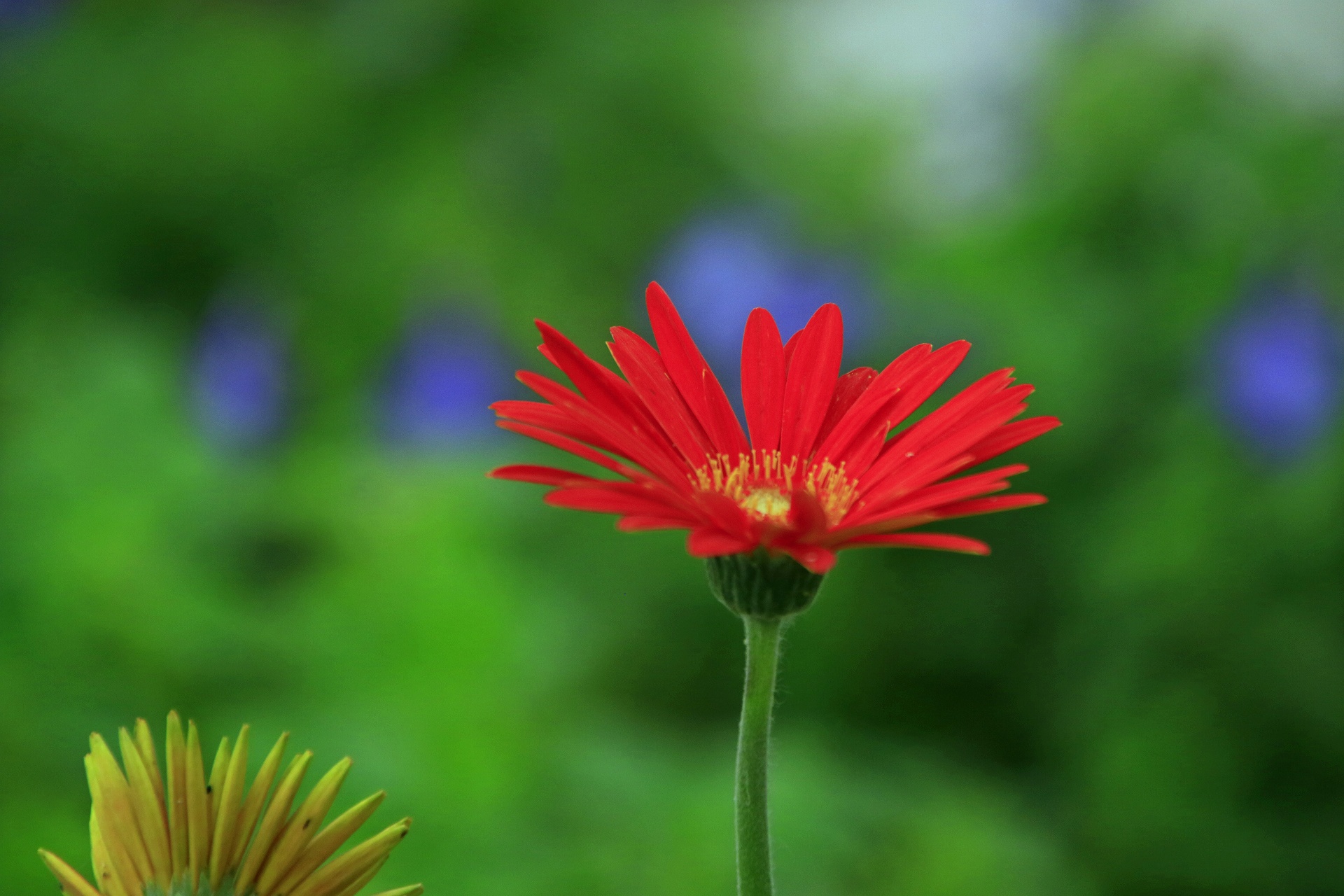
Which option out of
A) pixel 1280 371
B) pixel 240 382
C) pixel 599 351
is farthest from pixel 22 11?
pixel 1280 371

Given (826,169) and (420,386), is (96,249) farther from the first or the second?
(826,169)

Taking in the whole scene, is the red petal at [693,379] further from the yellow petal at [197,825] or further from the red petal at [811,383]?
the yellow petal at [197,825]

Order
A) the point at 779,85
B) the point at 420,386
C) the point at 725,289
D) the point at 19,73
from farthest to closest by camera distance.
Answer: the point at 779,85 → the point at 19,73 → the point at 725,289 → the point at 420,386

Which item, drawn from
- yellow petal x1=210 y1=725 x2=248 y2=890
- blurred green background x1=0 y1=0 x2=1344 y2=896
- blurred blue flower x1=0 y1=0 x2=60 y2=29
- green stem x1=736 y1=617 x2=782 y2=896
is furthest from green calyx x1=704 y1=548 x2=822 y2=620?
blurred blue flower x1=0 y1=0 x2=60 y2=29

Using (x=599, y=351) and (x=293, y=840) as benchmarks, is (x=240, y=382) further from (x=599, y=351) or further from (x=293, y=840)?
(x=293, y=840)

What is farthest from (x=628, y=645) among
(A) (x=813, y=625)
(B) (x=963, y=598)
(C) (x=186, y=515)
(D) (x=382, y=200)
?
(D) (x=382, y=200)

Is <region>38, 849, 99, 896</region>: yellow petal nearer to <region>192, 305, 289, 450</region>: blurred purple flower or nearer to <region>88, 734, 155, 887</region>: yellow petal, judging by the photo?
<region>88, 734, 155, 887</region>: yellow petal

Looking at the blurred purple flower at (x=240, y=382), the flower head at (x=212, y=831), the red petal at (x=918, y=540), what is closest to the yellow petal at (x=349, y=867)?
the flower head at (x=212, y=831)
